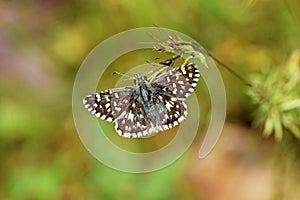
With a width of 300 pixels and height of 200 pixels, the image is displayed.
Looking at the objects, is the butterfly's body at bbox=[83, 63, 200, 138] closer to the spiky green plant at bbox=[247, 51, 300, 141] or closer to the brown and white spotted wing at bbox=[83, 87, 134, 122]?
the brown and white spotted wing at bbox=[83, 87, 134, 122]

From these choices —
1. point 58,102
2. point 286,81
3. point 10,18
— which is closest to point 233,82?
point 286,81

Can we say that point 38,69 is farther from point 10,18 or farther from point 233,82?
point 233,82

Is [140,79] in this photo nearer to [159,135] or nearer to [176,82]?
[176,82]

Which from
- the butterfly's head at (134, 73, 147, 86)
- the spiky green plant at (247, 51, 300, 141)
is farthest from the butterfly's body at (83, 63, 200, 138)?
the spiky green plant at (247, 51, 300, 141)

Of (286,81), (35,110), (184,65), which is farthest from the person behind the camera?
(35,110)

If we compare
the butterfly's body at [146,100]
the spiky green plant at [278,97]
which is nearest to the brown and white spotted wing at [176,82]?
the butterfly's body at [146,100]

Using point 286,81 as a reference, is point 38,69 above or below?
above

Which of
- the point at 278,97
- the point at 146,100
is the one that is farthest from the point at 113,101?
the point at 278,97

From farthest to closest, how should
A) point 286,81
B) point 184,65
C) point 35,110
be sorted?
point 35,110
point 286,81
point 184,65
